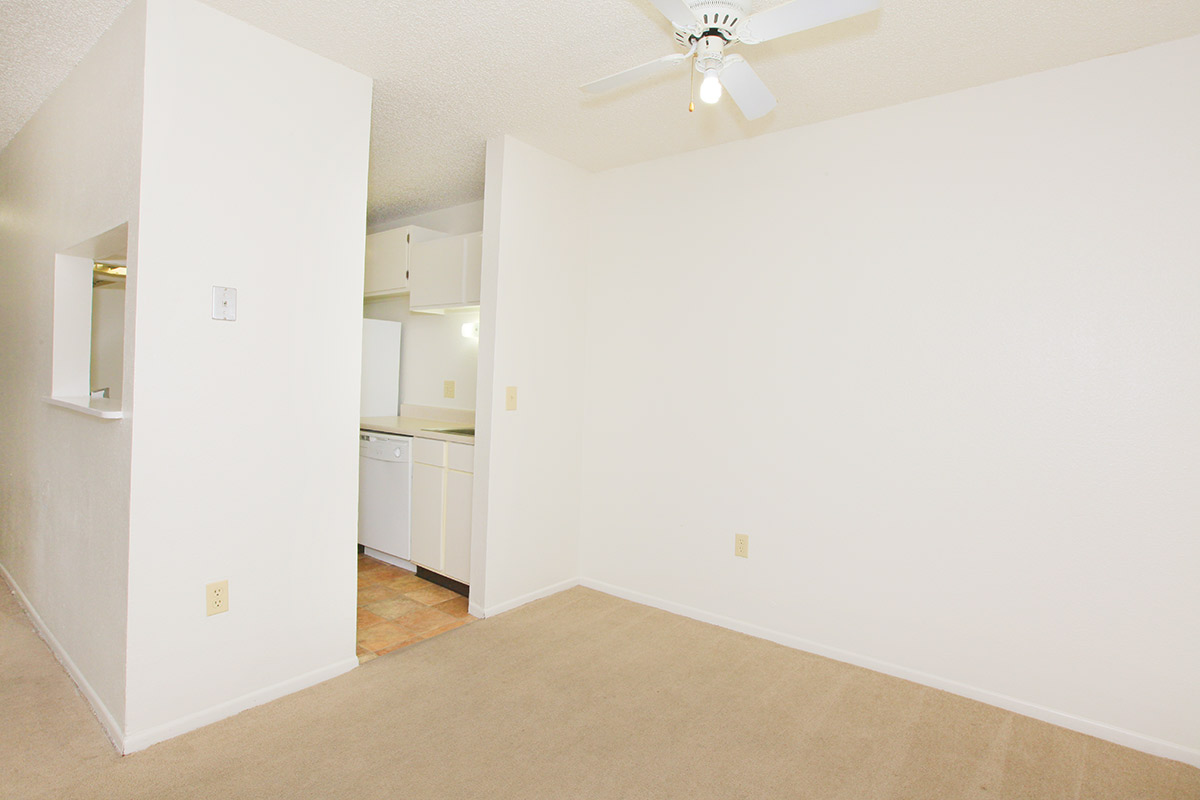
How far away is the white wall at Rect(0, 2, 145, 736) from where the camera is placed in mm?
1973

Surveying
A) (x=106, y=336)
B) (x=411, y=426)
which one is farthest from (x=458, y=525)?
(x=106, y=336)

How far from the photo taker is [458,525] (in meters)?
3.29

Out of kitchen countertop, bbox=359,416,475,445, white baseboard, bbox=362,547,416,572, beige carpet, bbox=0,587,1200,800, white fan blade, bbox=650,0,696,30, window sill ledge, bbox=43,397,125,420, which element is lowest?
beige carpet, bbox=0,587,1200,800

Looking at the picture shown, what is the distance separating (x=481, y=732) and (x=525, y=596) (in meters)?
1.16

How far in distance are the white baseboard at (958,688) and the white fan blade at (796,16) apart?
92.3 inches

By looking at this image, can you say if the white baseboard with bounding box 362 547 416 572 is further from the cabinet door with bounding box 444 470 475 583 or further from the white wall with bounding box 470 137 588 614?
the white wall with bounding box 470 137 588 614

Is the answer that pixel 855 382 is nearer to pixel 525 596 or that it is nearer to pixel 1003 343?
pixel 1003 343

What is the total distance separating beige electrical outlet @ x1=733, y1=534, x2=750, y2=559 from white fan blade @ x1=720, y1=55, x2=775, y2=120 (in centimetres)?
183

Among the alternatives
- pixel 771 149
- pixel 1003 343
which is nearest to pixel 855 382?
pixel 1003 343

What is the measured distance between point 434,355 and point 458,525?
150cm

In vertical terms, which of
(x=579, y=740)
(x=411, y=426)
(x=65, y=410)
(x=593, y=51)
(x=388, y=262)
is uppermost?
(x=593, y=51)

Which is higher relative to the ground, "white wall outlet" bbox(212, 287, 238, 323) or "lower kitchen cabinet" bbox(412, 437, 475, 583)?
"white wall outlet" bbox(212, 287, 238, 323)

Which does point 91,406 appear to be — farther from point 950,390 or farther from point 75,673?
point 950,390

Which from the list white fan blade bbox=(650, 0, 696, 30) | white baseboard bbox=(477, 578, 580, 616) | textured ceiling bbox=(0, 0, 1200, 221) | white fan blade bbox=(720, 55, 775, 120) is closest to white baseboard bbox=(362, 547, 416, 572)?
white baseboard bbox=(477, 578, 580, 616)
